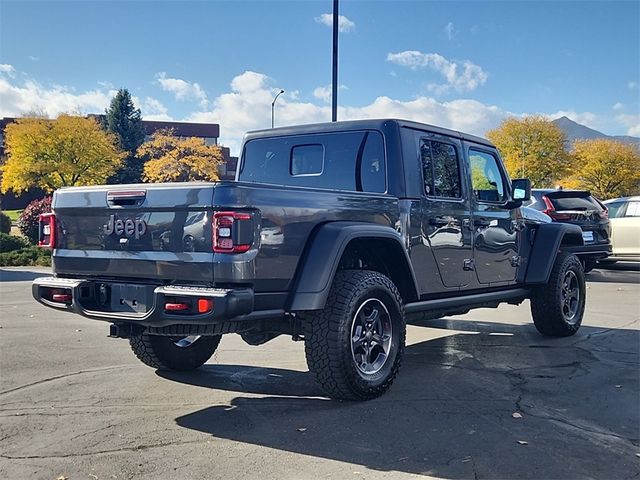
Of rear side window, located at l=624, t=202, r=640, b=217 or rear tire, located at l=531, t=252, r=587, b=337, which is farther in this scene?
rear side window, located at l=624, t=202, r=640, b=217

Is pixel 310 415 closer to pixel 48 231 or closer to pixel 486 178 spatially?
pixel 48 231

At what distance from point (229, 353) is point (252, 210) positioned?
296cm

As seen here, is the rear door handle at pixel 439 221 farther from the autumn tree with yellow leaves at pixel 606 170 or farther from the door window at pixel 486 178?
the autumn tree with yellow leaves at pixel 606 170

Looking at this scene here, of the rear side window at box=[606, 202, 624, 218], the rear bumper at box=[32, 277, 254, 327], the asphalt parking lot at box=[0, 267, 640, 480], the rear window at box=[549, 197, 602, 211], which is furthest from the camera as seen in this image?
the rear side window at box=[606, 202, 624, 218]

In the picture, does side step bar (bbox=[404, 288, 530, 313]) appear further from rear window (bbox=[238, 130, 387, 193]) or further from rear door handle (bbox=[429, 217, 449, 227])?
rear window (bbox=[238, 130, 387, 193])

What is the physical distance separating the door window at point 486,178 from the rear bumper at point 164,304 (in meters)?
3.05

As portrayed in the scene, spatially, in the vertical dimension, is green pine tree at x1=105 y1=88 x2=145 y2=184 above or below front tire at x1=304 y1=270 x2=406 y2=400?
above

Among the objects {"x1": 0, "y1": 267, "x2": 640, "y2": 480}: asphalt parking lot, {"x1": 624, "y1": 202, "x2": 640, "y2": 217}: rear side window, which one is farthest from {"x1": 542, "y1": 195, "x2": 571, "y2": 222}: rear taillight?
{"x1": 0, "y1": 267, "x2": 640, "y2": 480}: asphalt parking lot

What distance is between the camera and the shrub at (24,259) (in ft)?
53.1

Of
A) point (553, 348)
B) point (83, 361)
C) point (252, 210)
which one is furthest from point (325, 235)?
point (553, 348)

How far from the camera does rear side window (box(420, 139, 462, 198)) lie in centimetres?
530

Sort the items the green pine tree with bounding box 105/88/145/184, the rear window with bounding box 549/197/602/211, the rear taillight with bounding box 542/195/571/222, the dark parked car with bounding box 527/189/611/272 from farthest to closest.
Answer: the green pine tree with bounding box 105/88/145/184, the rear window with bounding box 549/197/602/211, the rear taillight with bounding box 542/195/571/222, the dark parked car with bounding box 527/189/611/272

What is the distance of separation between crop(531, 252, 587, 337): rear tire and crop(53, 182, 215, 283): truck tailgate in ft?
14.2

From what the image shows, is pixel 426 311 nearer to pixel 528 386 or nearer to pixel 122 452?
pixel 528 386
